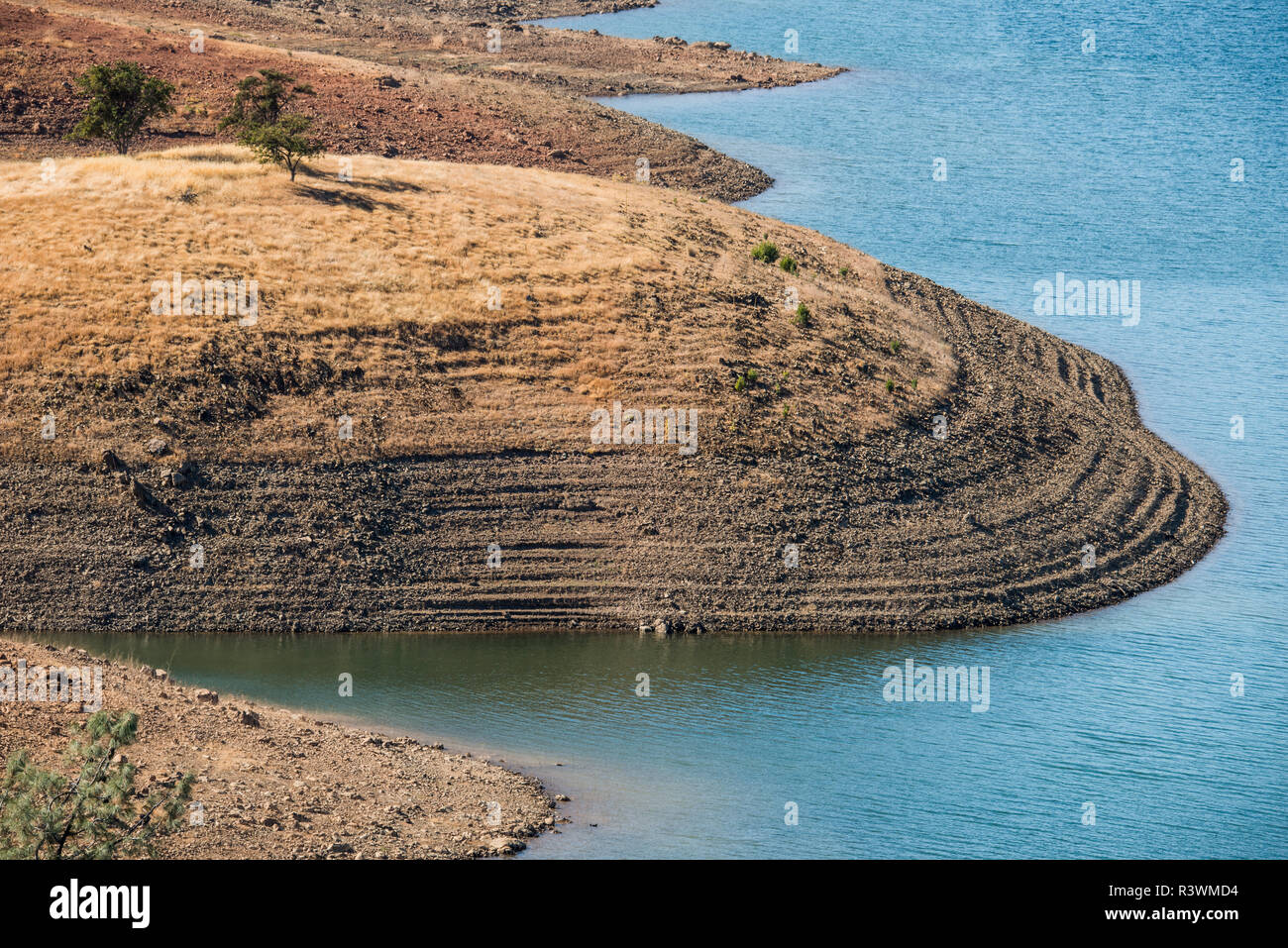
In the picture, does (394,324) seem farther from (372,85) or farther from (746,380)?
(372,85)

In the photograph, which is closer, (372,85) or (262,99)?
(262,99)

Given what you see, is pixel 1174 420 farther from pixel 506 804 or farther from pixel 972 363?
pixel 506 804

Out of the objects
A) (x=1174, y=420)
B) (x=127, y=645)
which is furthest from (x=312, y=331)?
(x=1174, y=420)

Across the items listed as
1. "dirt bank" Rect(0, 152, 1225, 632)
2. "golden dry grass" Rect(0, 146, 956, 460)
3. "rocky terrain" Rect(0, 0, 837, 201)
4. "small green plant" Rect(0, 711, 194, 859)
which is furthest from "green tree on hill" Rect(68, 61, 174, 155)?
"small green plant" Rect(0, 711, 194, 859)

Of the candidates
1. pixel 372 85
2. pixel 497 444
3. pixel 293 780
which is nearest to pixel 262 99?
pixel 372 85

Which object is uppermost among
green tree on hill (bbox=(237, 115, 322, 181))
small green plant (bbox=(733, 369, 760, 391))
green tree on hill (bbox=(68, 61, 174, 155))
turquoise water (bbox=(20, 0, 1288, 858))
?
green tree on hill (bbox=(68, 61, 174, 155))

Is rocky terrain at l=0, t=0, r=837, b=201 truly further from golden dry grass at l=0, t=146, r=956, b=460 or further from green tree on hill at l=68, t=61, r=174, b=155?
golden dry grass at l=0, t=146, r=956, b=460

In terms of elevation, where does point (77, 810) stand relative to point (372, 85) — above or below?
below

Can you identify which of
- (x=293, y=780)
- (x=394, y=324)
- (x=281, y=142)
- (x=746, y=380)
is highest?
(x=281, y=142)
